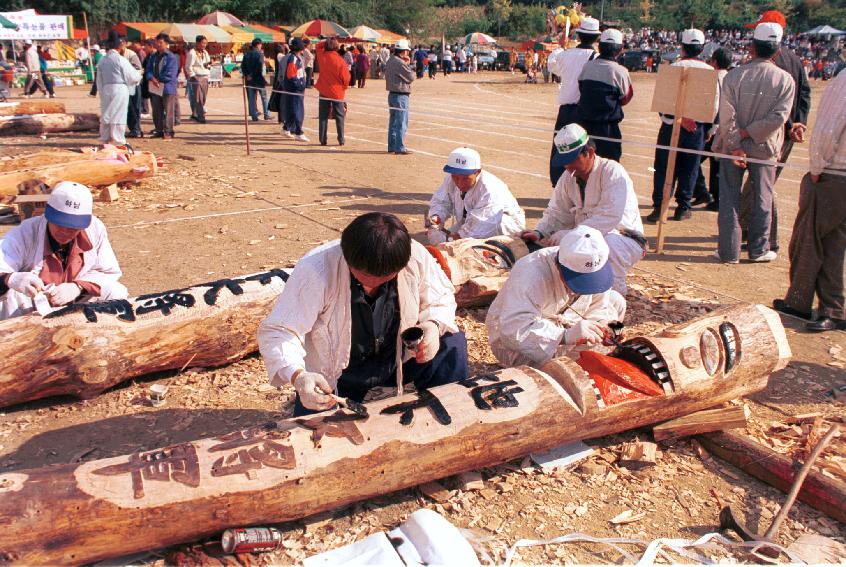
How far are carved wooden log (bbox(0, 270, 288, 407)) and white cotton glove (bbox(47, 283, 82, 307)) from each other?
5.8 inches

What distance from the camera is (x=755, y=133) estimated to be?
5.97 m

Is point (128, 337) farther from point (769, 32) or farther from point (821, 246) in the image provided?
point (769, 32)

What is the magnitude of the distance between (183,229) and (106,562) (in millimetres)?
5001

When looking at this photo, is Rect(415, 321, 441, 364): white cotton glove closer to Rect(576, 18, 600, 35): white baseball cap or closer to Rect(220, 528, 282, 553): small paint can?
Rect(220, 528, 282, 553): small paint can

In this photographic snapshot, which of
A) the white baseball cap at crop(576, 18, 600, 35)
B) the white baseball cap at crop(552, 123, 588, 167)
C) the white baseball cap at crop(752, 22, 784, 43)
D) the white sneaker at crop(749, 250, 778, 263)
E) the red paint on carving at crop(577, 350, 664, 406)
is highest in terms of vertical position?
the white baseball cap at crop(576, 18, 600, 35)

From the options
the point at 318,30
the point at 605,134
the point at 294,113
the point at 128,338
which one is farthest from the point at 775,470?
the point at 318,30

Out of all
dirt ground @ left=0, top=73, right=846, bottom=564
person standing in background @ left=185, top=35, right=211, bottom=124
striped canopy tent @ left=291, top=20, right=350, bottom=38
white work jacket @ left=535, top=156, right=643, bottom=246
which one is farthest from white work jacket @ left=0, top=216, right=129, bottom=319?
striped canopy tent @ left=291, top=20, right=350, bottom=38

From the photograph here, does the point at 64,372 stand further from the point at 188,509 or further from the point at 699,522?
the point at 699,522

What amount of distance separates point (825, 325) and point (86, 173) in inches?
307

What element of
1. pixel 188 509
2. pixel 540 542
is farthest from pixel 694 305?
pixel 188 509

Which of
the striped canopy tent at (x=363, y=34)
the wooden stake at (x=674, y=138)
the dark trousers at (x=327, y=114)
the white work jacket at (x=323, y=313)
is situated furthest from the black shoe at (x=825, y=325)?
the striped canopy tent at (x=363, y=34)

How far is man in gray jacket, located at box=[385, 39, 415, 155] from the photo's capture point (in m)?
11.1

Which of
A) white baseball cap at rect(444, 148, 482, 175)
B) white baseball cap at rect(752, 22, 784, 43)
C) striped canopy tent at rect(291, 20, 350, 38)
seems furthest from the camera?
striped canopy tent at rect(291, 20, 350, 38)

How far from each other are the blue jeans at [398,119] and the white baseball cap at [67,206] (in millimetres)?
7776
